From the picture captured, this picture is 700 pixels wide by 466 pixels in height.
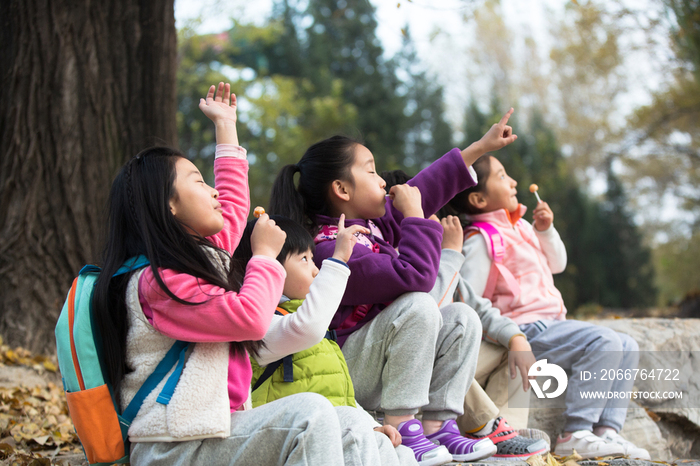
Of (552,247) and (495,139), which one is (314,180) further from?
(552,247)

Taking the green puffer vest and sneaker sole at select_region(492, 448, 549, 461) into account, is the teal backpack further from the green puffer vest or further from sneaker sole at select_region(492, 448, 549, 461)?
sneaker sole at select_region(492, 448, 549, 461)

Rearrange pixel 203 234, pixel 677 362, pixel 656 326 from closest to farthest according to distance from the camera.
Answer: pixel 203 234 < pixel 677 362 < pixel 656 326

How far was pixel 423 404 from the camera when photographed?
203 centimetres

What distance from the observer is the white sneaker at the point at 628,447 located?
2498mm

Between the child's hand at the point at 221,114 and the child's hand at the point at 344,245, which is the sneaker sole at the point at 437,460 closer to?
the child's hand at the point at 344,245

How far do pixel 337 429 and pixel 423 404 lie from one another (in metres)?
0.61

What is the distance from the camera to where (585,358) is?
272 centimetres

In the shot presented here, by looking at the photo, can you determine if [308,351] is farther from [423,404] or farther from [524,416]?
[524,416]

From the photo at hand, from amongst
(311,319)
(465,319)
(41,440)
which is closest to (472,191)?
(465,319)

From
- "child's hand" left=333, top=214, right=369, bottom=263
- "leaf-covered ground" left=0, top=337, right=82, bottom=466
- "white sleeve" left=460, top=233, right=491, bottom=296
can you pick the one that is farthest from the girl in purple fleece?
"leaf-covered ground" left=0, top=337, right=82, bottom=466

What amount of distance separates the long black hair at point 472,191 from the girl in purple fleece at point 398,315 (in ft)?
1.76

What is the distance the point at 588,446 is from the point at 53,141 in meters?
3.28

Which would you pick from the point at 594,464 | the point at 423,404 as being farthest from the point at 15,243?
the point at 594,464

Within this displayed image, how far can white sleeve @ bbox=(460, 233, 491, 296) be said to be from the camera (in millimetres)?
2818
